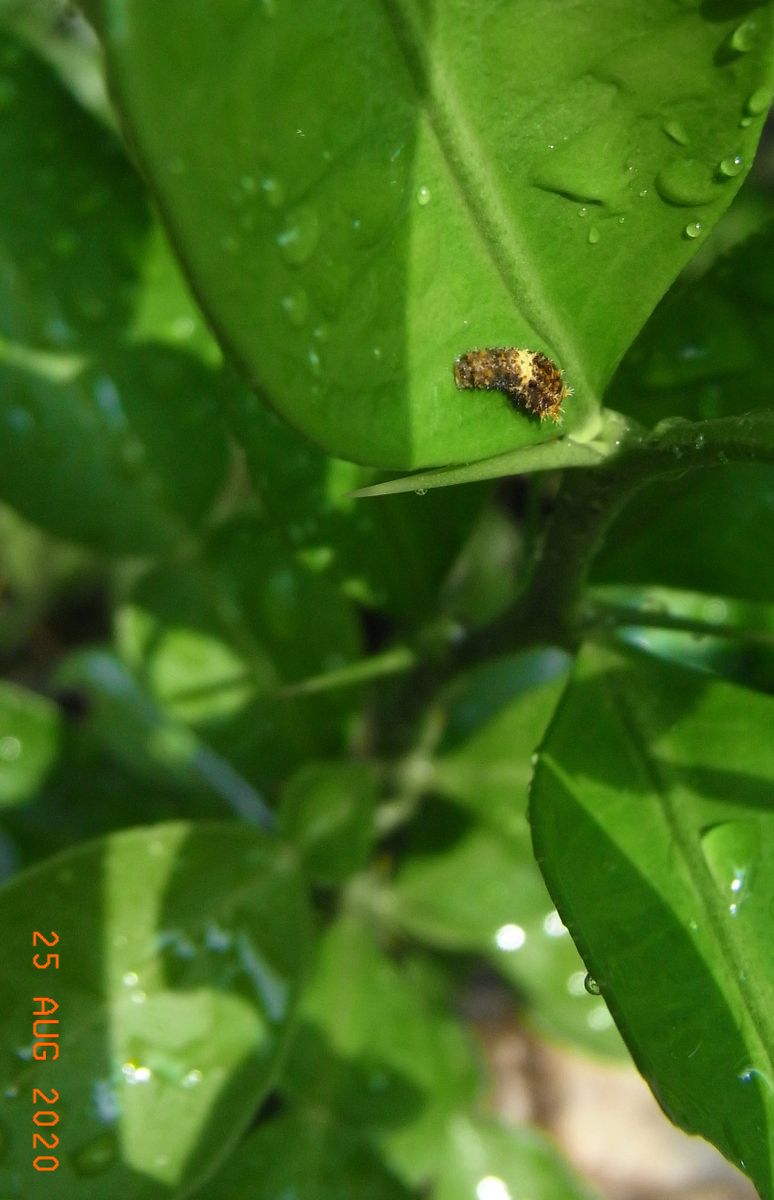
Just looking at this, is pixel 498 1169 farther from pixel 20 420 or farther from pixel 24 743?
pixel 20 420

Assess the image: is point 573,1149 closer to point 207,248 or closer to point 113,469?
point 113,469

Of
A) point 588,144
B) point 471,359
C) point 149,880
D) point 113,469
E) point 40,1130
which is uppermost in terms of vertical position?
point 113,469

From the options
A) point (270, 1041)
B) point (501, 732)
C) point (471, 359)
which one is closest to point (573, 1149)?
point (501, 732)

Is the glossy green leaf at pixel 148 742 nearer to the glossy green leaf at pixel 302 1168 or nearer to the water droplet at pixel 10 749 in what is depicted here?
the water droplet at pixel 10 749

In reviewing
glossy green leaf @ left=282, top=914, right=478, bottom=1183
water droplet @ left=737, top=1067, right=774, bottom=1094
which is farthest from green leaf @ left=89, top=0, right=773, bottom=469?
glossy green leaf @ left=282, top=914, right=478, bottom=1183

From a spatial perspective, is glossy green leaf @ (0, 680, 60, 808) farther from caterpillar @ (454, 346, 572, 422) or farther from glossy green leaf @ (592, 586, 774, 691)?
caterpillar @ (454, 346, 572, 422)

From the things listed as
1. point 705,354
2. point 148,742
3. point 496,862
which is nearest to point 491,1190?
point 496,862
